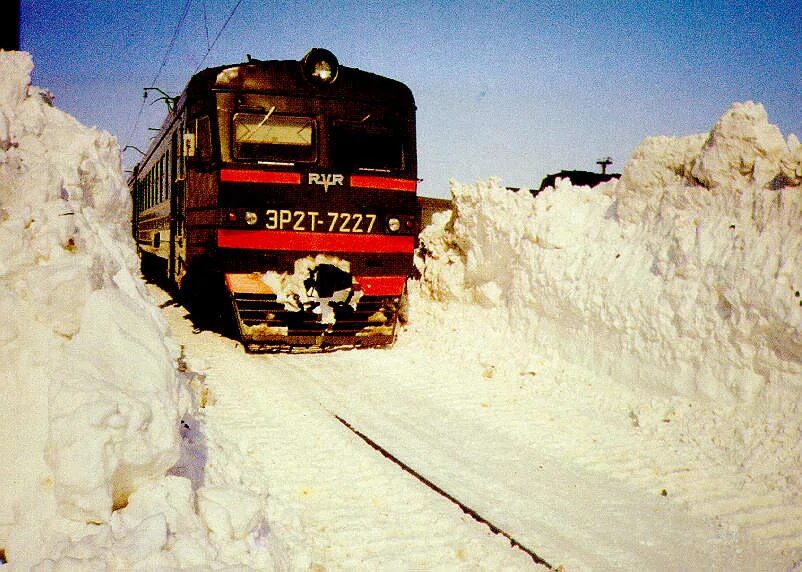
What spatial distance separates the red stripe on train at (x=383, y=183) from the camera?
27.2 feet

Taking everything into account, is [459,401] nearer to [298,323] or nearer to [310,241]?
[298,323]

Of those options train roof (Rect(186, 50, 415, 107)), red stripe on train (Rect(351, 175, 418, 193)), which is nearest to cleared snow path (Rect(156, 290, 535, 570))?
red stripe on train (Rect(351, 175, 418, 193))

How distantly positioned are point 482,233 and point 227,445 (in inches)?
251

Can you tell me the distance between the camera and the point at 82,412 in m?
2.49

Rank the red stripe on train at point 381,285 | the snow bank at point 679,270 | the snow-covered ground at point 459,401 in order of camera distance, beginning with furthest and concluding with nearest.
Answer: the red stripe on train at point 381,285, the snow bank at point 679,270, the snow-covered ground at point 459,401

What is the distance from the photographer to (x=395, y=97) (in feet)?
28.5

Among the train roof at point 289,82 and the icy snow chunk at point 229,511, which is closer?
the icy snow chunk at point 229,511

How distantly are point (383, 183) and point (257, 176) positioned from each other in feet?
6.02

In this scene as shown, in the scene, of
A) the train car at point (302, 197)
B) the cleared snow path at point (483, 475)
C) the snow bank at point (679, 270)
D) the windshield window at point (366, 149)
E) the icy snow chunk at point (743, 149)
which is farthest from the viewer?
the windshield window at point (366, 149)

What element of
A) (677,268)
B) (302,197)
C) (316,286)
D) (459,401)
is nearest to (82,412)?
(459,401)

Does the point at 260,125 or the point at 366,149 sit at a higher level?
the point at 260,125

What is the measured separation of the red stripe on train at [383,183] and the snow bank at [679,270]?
1709 millimetres

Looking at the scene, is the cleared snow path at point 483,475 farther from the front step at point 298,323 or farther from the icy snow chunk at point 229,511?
the front step at point 298,323

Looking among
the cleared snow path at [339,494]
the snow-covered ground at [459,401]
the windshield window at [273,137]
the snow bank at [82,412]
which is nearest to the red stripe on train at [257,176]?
the windshield window at [273,137]
